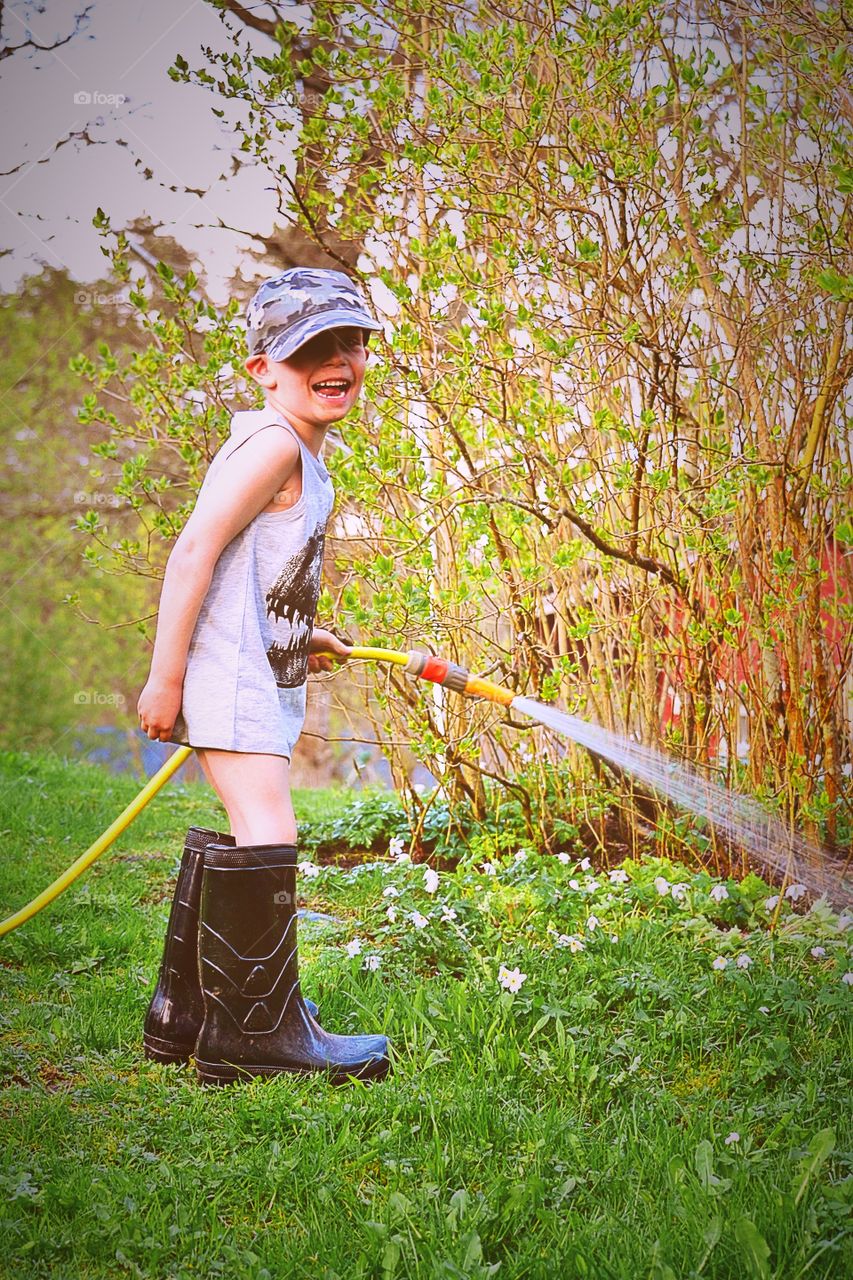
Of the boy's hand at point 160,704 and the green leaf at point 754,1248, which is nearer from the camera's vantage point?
the green leaf at point 754,1248

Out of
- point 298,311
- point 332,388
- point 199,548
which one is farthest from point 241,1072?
point 298,311

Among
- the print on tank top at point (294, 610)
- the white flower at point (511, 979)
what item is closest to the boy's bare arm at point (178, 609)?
the print on tank top at point (294, 610)

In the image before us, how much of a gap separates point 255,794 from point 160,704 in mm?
243

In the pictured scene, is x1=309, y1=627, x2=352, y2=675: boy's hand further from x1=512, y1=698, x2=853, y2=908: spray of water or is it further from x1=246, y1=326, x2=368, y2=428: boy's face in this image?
x1=512, y1=698, x2=853, y2=908: spray of water

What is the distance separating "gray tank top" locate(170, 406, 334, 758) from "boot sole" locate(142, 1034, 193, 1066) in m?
0.61

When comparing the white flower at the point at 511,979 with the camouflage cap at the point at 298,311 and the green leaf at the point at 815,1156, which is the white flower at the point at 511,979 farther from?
the camouflage cap at the point at 298,311

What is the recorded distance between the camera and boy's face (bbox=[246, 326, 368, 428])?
2146 mm

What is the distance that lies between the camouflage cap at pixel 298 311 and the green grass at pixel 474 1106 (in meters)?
1.38

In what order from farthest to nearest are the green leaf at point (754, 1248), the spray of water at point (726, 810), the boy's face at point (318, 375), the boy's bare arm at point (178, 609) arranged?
the spray of water at point (726, 810), the boy's face at point (318, 375), the boy's bare arm at point (178, 609), the green leaf at point (754, 1248)

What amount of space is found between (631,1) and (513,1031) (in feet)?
8.28

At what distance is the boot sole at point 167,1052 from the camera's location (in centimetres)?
220

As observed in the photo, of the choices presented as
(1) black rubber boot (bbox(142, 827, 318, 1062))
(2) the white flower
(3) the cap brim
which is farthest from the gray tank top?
(2) the white flower

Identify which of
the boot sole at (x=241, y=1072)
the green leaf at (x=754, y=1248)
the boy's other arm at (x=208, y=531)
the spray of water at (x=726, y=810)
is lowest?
the green leaf at (x=754, y=1248)

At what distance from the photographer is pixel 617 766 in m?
3.60
